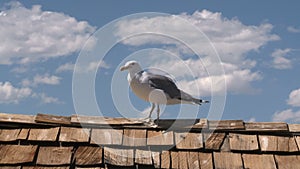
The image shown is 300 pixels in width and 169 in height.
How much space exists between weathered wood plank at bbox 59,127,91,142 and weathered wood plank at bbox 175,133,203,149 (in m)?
0.83

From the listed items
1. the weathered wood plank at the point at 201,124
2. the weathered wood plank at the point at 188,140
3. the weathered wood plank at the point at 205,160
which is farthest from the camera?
the weathered wood plank at the point at 201,124

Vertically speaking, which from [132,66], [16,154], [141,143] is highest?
[132,66]

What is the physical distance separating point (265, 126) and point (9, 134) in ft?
7.82

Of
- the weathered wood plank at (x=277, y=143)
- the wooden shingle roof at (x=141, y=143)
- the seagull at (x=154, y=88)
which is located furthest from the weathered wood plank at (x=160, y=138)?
the weathered wood plank at (x=277, y=143)

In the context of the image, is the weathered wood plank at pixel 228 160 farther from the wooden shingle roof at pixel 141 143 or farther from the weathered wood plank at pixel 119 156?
the weathered wood plank at pixel 119 156

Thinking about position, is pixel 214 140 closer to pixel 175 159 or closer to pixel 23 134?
pixel 175 159

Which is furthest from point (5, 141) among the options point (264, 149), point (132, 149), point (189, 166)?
point (264, 149)

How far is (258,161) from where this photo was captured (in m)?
3.72

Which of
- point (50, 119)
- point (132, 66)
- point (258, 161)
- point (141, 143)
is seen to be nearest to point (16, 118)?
point (50, 119)

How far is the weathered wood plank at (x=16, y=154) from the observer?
3512mm

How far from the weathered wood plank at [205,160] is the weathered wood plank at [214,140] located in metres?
0.09

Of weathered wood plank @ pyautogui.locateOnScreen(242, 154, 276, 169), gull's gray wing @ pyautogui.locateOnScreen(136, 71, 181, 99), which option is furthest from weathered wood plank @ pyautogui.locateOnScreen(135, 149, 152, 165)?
gull's gray wing @ pyautogui.locateOnScreen(136, 71, 181, 99)

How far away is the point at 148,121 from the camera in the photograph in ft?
12.9

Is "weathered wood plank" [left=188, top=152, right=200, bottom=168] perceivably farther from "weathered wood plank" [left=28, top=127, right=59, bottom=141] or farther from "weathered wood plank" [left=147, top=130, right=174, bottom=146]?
"weathered wood plank" [left=28, top=127, right=59, bottom=141]
